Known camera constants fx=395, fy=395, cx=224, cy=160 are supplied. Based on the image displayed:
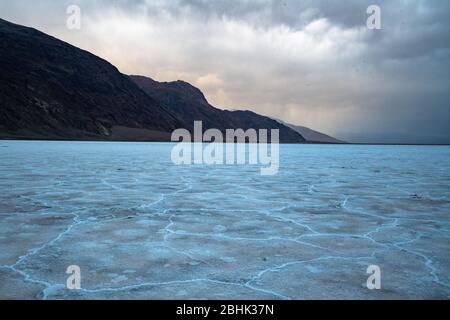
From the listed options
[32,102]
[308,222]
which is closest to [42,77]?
[32,102]

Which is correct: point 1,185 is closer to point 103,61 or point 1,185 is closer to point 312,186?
point 312,186

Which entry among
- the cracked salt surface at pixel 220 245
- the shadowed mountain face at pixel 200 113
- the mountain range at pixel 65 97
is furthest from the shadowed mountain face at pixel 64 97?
the cracked salt surface at pixel 220 245

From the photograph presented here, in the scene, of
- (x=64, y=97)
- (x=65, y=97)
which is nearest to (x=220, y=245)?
(x=64, y=97)

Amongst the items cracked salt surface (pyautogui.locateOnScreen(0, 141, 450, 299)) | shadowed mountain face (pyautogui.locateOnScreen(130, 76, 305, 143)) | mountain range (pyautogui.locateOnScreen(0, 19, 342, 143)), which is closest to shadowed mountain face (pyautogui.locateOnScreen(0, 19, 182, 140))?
mountain range (pyautogui.locateOnScreen(0, 19, 342, 143))

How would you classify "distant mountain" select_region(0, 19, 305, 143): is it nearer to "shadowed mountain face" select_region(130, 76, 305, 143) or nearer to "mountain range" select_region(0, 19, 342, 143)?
"mountain range" select_region(0, 19, 342, 143)

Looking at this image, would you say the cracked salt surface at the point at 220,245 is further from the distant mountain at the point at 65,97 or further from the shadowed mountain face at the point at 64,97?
the shadowed mountain face at the point at 64,97
